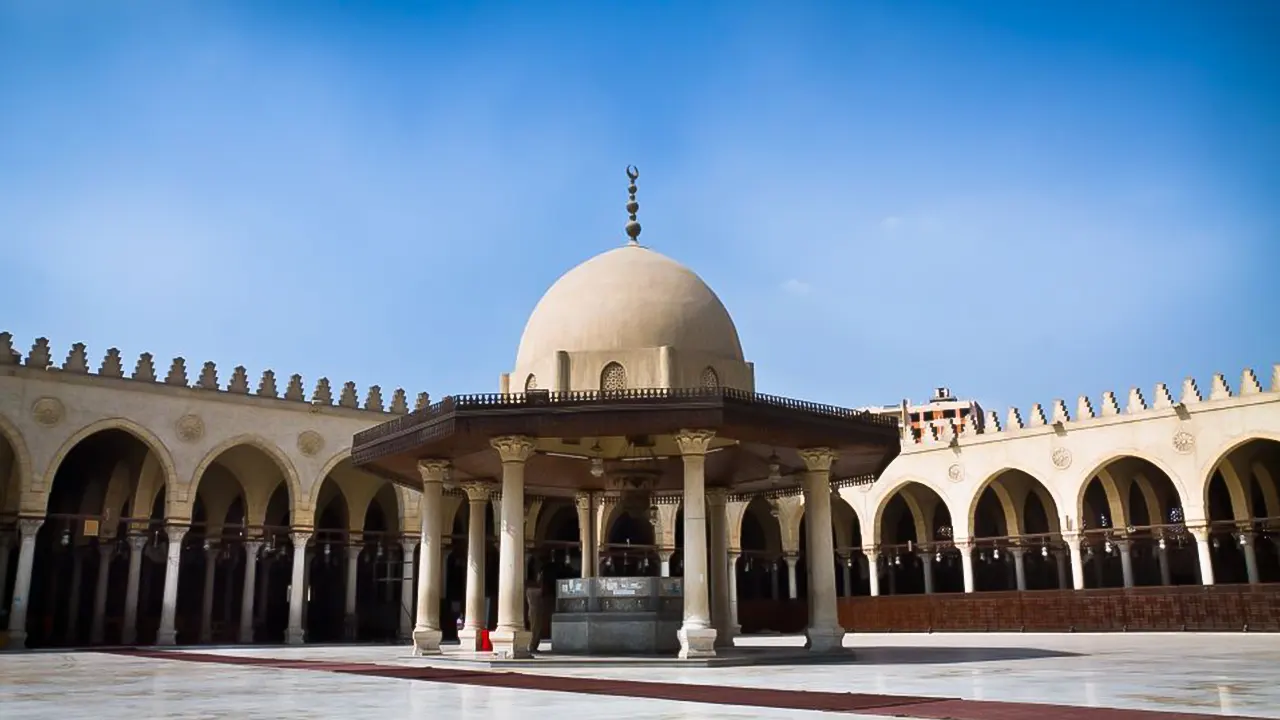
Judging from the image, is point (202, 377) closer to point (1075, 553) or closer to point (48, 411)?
point (48, 411)

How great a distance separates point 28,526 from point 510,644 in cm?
1805

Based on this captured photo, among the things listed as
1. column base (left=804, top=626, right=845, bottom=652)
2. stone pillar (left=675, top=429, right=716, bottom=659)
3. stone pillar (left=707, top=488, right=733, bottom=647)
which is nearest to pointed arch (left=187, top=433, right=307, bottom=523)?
stone pillar (left=707, top=488, right=733, bottom=647)

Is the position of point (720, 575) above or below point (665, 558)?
below

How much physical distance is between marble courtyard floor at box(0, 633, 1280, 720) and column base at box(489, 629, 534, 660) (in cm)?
129

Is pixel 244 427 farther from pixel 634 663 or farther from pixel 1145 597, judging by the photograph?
pixel 1145 597

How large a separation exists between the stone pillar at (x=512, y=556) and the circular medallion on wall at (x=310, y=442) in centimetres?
1769

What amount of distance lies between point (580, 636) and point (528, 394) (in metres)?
5.00

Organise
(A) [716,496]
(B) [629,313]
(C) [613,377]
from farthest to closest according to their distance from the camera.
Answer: (A) [716,496] → (B) [629,313] → (C) [613,377]

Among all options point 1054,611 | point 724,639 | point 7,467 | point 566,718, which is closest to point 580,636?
point 724,639

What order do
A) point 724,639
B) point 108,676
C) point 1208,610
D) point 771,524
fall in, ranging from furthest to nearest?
1. point 771,524
2. point 1208,610
3. point 724,639
4. point 108,676

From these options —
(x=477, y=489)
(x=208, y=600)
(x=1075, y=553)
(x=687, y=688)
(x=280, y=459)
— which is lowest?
(x=687, y=688)

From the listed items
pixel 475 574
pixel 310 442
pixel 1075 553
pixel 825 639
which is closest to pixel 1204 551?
pixel 1075 553

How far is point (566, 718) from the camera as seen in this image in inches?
354

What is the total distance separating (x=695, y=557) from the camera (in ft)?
60.2
